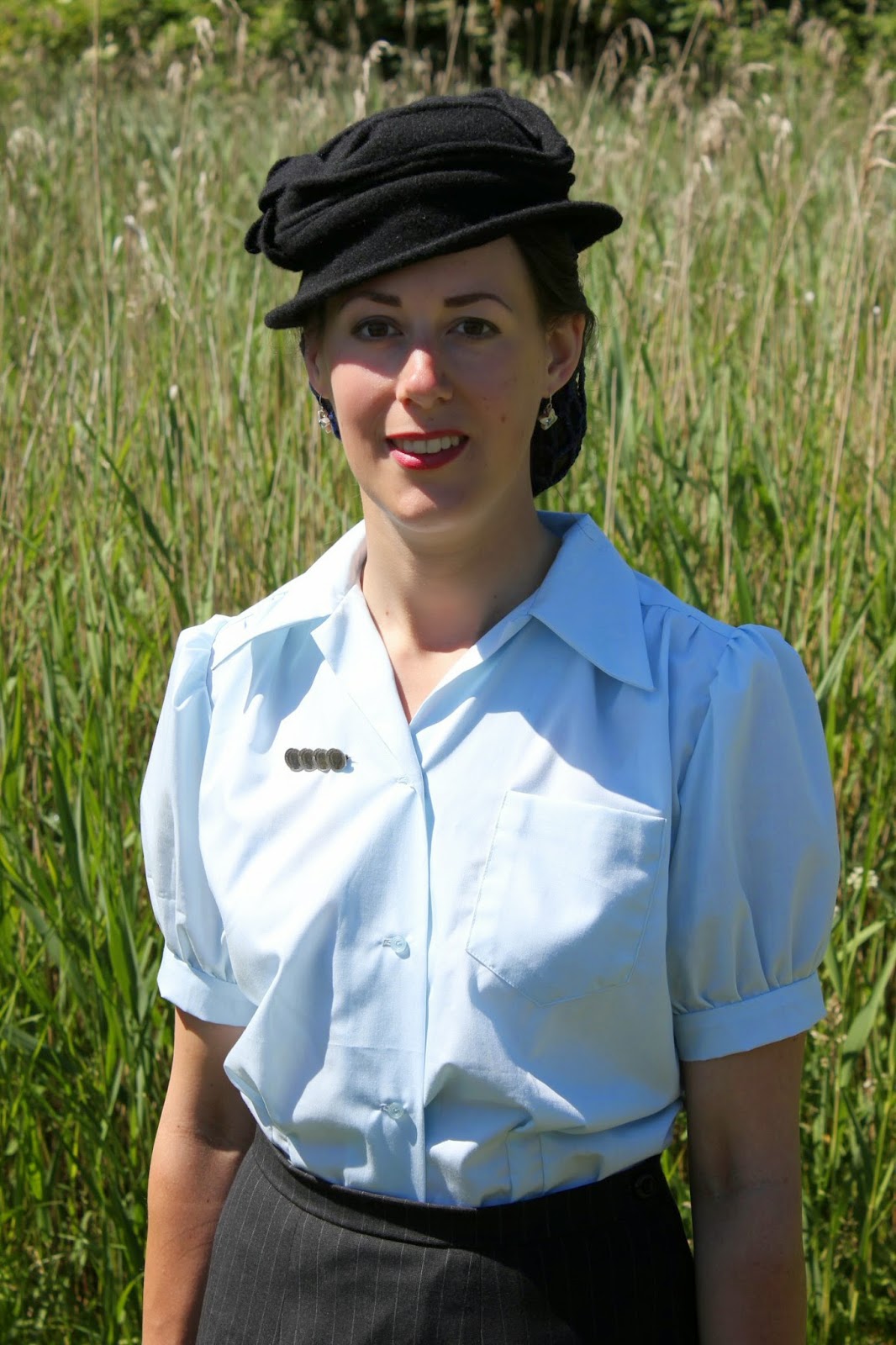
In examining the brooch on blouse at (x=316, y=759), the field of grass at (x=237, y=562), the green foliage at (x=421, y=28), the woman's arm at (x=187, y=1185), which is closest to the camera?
the brooch on blouse at (x=316, y=759)

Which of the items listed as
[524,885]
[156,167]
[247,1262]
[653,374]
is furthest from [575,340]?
[156,167]

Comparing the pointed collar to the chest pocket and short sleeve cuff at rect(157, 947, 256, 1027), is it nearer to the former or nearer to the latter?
the chest pocket

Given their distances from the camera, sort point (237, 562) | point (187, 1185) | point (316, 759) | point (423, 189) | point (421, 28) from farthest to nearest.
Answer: point (421, 28)
point (237, 562)
point (187, 1185)
point (316, 759)
point (423, 189)

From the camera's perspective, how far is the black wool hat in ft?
3.74

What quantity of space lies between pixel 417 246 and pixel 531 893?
0.52 m

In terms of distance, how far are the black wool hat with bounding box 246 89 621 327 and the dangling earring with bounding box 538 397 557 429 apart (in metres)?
0.19

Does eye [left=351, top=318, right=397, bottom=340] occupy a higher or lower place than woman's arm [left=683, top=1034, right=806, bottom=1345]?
higher

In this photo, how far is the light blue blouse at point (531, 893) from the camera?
1130mm

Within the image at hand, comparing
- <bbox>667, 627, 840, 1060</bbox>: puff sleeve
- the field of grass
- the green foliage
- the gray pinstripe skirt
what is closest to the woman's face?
<bbox>667, 627, 840, 1060</bbox>: puff sleeve

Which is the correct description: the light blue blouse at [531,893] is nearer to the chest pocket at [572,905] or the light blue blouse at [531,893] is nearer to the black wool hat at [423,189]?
the chest pocket at [572,905]

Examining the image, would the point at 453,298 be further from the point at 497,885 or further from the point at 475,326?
the point at 497,885

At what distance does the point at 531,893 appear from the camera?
1.14 meters


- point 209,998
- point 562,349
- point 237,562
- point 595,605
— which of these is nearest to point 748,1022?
point 595,605

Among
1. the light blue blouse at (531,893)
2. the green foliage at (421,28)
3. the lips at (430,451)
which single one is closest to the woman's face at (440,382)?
the lips at (430,451)
